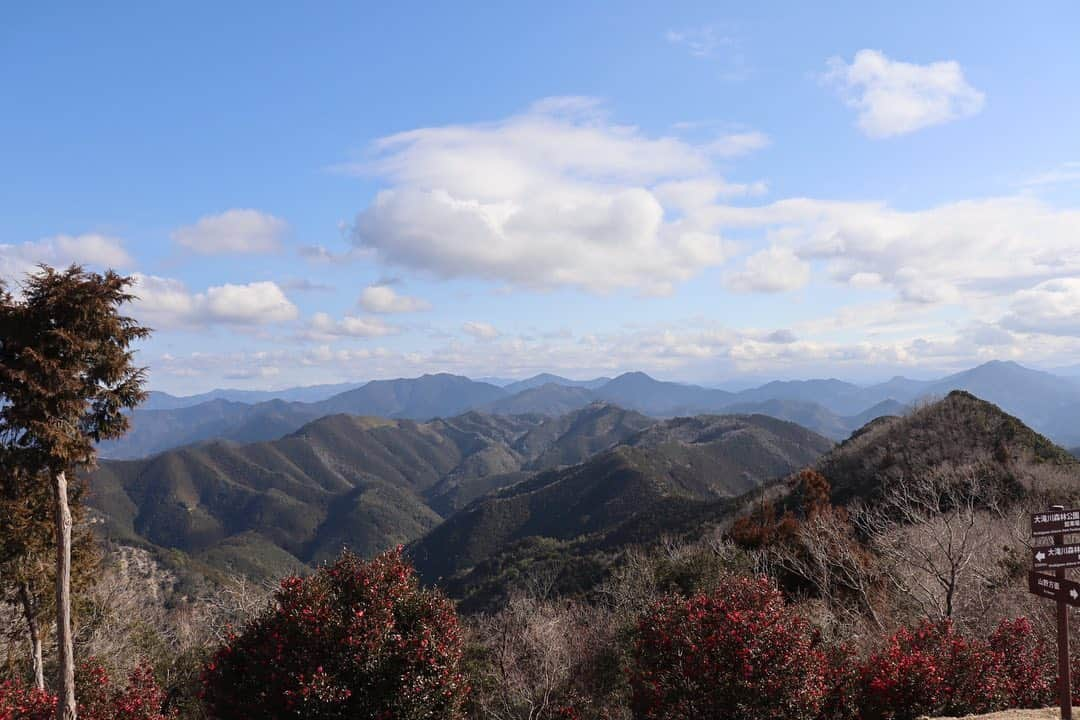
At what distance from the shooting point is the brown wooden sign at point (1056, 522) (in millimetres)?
9266

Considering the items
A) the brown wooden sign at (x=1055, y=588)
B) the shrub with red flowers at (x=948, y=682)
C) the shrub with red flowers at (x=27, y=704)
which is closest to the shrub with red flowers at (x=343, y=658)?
the shrub with red flowers at (x=27, y=704)

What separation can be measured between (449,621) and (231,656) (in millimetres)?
4124

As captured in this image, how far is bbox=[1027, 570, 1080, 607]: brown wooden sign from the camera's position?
30.3ft

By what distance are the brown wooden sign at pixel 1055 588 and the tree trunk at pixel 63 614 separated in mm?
19444

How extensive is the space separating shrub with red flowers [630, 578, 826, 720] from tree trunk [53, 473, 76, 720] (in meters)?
13.0

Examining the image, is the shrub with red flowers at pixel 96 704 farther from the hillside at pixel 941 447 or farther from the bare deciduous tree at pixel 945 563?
the hillside at pixel 941 447

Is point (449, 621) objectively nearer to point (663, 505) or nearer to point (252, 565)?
point (663, 505)

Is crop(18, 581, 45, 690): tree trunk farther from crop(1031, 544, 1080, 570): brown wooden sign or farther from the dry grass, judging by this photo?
crop(1031, 544, 1080, 570): brown wooden sign

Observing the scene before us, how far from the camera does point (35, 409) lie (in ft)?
49.5

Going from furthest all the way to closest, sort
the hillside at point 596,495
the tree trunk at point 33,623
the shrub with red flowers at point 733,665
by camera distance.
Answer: the hillside at point 596,495 → the tree trunk at point 33,623 → the shrub with red flowers at point 733,665

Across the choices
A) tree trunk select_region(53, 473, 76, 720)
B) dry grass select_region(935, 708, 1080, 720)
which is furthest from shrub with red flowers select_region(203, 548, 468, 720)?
dry grass select_region(935, 708, 1080, 720)

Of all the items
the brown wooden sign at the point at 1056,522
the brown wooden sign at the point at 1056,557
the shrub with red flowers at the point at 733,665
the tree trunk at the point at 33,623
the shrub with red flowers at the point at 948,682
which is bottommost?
the tree trunk at the point at 33,623

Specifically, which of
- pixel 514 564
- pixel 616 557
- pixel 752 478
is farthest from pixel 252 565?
pixel 752 478

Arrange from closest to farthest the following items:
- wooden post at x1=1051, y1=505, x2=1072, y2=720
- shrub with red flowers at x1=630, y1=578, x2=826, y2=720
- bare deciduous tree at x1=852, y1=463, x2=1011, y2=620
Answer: wooden post at x1=1051, y1=505, x2=1072, y2=720, shrub with red flowers at x1=630, y1=578, x2=826, y2=720, bare deciduous tree at x1=852, y1=463, x2=1011, y2=620
